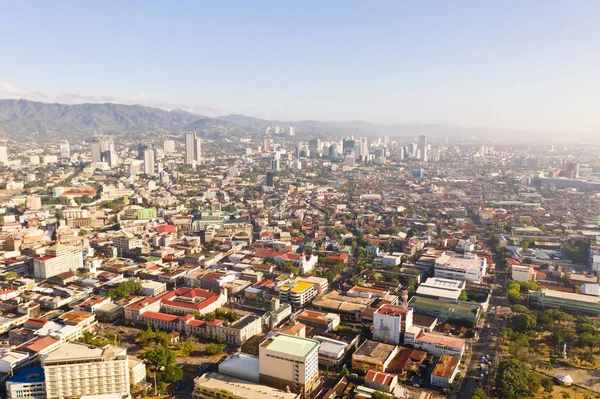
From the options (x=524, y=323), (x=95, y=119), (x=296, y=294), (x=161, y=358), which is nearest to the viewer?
(x=161, y=358)

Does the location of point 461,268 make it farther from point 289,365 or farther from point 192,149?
point 192,149

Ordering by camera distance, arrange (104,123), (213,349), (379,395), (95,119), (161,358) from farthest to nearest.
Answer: (95,119)
(104,123)
(213,349)
(161,358)
(379,395)

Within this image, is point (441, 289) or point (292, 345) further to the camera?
point (441, 289)

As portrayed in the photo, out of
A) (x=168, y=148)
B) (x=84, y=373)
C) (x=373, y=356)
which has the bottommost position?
(x=373, y=356)

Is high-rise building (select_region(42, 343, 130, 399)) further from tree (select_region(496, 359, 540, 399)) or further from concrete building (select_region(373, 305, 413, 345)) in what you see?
tree (select_region(496, 359, 540, 399))

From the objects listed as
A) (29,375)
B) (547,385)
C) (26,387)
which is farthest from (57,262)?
(547,385)

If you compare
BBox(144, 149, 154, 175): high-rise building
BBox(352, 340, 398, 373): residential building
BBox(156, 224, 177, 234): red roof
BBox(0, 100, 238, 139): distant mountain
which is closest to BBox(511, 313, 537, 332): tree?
BBox(352, 340, 398, 373): residential building
